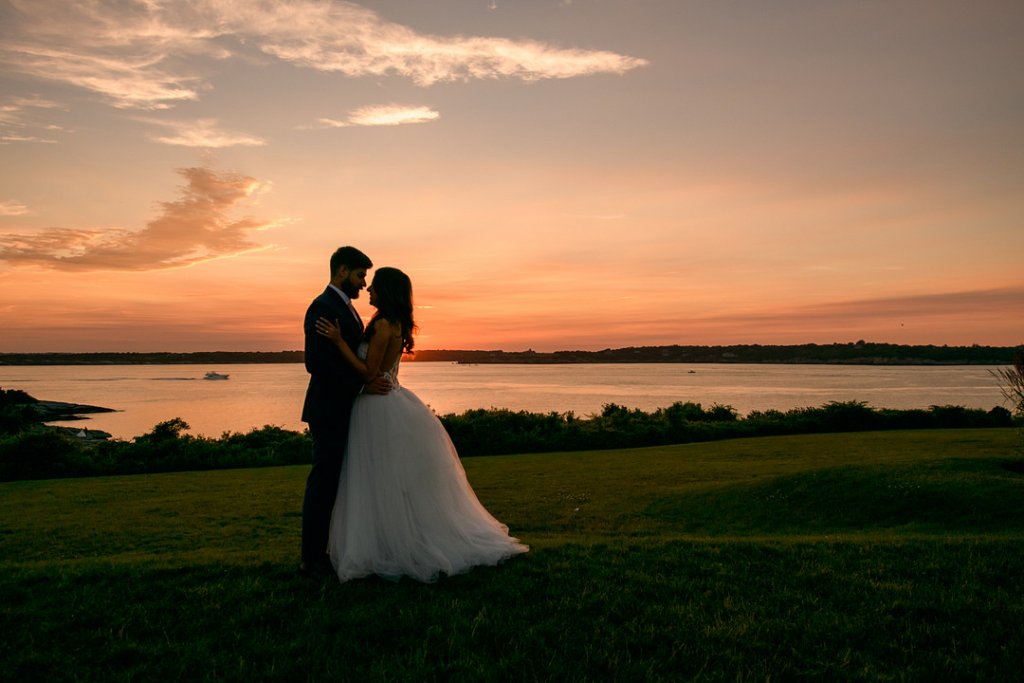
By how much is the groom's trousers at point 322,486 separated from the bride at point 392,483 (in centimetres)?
8

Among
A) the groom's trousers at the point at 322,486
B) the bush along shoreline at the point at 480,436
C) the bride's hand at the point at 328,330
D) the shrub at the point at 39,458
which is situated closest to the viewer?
the bride's hand at the point at 328,330

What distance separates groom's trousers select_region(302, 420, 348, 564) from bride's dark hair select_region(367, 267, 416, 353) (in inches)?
41.7

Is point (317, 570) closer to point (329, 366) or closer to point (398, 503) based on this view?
point (398, 503)

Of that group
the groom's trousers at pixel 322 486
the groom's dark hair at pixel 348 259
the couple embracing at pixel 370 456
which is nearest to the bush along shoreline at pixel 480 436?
the groom's trousers at pixel 322 486

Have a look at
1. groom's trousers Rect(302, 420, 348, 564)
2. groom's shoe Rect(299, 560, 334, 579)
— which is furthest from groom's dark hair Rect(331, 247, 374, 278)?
groom's shoe Rect(299, 560, 334, 579)

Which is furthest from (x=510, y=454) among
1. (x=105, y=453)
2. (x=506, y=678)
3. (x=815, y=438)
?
(x=506, y=678)

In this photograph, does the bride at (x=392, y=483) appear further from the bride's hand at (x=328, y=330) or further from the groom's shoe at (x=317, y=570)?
the groom's shoe at (x=317, y=570)

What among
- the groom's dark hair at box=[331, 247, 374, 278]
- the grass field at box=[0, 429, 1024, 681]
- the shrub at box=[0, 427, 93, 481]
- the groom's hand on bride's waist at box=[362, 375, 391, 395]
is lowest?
the shrub at box=[0, 427, 93, 481]

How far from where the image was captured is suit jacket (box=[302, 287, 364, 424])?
5836 millimetres

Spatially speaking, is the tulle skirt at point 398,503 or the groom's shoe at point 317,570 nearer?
the tulle skirt at point 398,503

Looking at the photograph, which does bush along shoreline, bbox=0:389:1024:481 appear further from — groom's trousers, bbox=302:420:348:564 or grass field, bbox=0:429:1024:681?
groom's trousers, bbox=302:420:348:564

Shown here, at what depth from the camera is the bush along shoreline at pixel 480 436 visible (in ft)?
71.9

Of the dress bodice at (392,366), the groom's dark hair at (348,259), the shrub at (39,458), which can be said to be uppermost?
the groom's dark hair at (348,259)

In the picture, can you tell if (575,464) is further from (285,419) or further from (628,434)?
(285,419)
